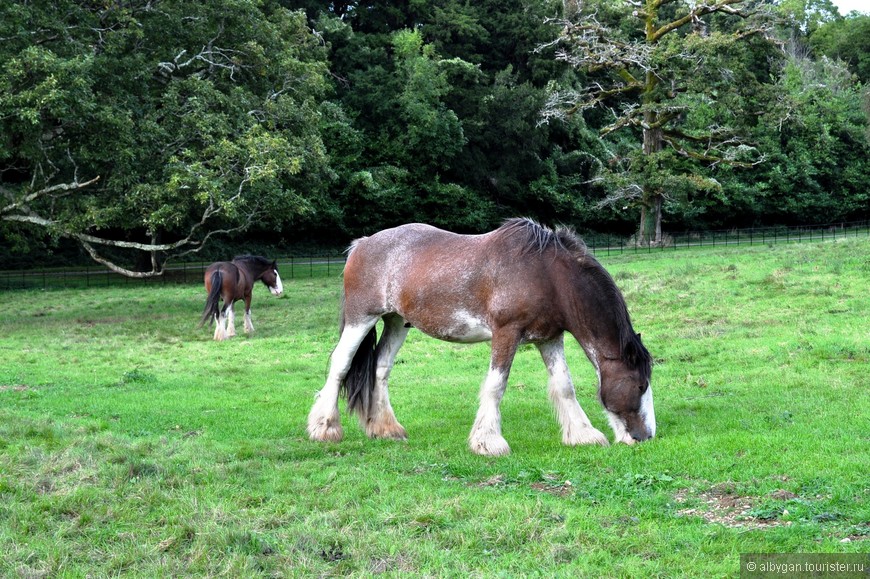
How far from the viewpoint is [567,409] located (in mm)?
8859

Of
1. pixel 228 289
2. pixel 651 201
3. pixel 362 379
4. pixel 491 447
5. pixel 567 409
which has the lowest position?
pixel 491 447

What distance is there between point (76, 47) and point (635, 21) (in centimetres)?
4065

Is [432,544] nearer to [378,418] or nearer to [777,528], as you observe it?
[777,528]

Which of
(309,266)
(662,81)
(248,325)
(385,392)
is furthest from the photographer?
(309,266)

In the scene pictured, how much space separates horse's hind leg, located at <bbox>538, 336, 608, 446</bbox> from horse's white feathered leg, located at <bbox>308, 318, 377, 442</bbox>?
7.45 feet

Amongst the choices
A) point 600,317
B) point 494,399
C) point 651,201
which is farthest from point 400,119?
point 494,399

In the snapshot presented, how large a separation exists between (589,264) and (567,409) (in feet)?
5.18

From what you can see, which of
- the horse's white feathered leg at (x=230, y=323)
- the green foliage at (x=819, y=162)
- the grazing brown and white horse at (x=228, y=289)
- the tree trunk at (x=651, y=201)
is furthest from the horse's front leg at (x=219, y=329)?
the green foliage at (x=819, y=162)

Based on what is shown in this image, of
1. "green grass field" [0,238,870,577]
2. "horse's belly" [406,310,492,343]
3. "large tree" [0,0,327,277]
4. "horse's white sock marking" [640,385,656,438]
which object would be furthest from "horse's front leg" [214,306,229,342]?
"horse's white sock marking" [640,385,656,438]

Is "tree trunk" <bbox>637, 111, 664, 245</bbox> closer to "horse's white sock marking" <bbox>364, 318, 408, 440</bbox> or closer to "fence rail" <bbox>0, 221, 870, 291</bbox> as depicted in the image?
"fence rail" <bbox>0, 221, 870, 291</bbox>

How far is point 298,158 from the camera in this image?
84.4 feet

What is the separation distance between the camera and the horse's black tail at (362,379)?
9.86 m

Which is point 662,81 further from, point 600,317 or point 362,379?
point 600,317

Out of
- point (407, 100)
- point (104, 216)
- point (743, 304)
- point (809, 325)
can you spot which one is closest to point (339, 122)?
point (407, 100)
